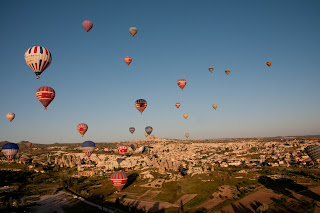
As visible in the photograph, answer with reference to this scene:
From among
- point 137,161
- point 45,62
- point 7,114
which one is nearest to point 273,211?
point 45,62

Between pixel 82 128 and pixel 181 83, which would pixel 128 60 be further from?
pixel 82 128

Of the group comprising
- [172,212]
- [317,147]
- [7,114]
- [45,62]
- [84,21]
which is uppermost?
[84,21]

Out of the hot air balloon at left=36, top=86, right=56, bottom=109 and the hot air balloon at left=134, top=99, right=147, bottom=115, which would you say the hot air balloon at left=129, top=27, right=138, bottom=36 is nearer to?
the hot air balloon at left=134, top=99, right=147, bottom=115

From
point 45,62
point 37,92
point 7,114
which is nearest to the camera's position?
point 45,62

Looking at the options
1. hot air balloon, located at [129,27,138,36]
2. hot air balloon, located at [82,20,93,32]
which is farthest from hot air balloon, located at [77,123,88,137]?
hot air balloon, located at [129,27,138,36]

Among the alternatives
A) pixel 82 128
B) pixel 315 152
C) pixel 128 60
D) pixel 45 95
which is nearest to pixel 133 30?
pixel 128 60

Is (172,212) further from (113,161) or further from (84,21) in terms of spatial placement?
(113,161)

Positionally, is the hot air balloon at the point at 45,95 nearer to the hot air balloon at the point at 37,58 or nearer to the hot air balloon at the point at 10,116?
the hot air balloon at the point at 37,58

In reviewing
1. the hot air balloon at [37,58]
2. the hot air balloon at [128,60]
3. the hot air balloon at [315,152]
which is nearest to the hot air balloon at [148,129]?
the hot air balloon at [128,60]
